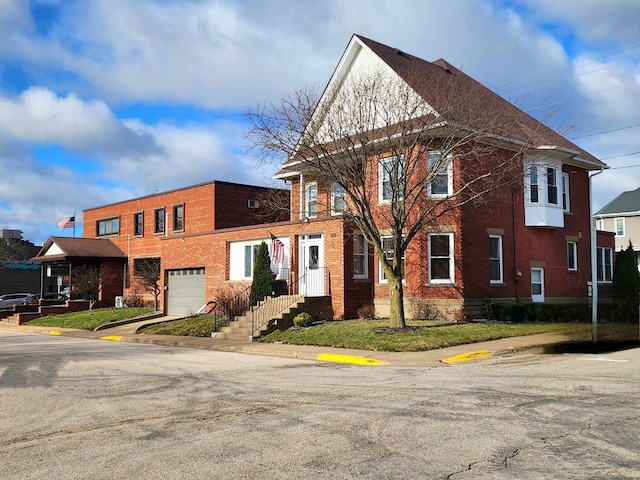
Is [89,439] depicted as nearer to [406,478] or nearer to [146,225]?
[406,478]

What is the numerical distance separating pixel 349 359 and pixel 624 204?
45.7 meters

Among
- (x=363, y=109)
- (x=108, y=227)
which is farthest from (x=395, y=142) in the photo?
(x=108, y=227)

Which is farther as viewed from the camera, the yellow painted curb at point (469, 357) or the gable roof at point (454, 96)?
the gable roof at point (454, 96)

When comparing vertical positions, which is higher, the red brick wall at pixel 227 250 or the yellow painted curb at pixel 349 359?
the red brick wall at pixel 227 250

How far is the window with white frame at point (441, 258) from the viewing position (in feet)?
75.9

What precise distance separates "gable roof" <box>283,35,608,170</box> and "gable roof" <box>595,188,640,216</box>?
25.3 metres

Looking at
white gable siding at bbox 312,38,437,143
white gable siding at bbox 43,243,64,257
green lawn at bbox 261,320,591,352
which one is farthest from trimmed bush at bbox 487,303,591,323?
white gable siding at bbox 43,243,64,257

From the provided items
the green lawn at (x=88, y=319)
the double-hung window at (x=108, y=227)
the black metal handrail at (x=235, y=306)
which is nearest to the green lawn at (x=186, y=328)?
the black metal handrail at (x=235, y=306)

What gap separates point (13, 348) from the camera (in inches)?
815

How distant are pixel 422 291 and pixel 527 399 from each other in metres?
13.8

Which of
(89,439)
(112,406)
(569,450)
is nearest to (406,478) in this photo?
(569,450)

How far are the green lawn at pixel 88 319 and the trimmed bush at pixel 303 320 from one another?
13.0 metres

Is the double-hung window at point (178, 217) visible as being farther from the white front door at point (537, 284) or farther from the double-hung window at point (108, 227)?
the white front door at point (537, 284)

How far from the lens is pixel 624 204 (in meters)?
52.9
